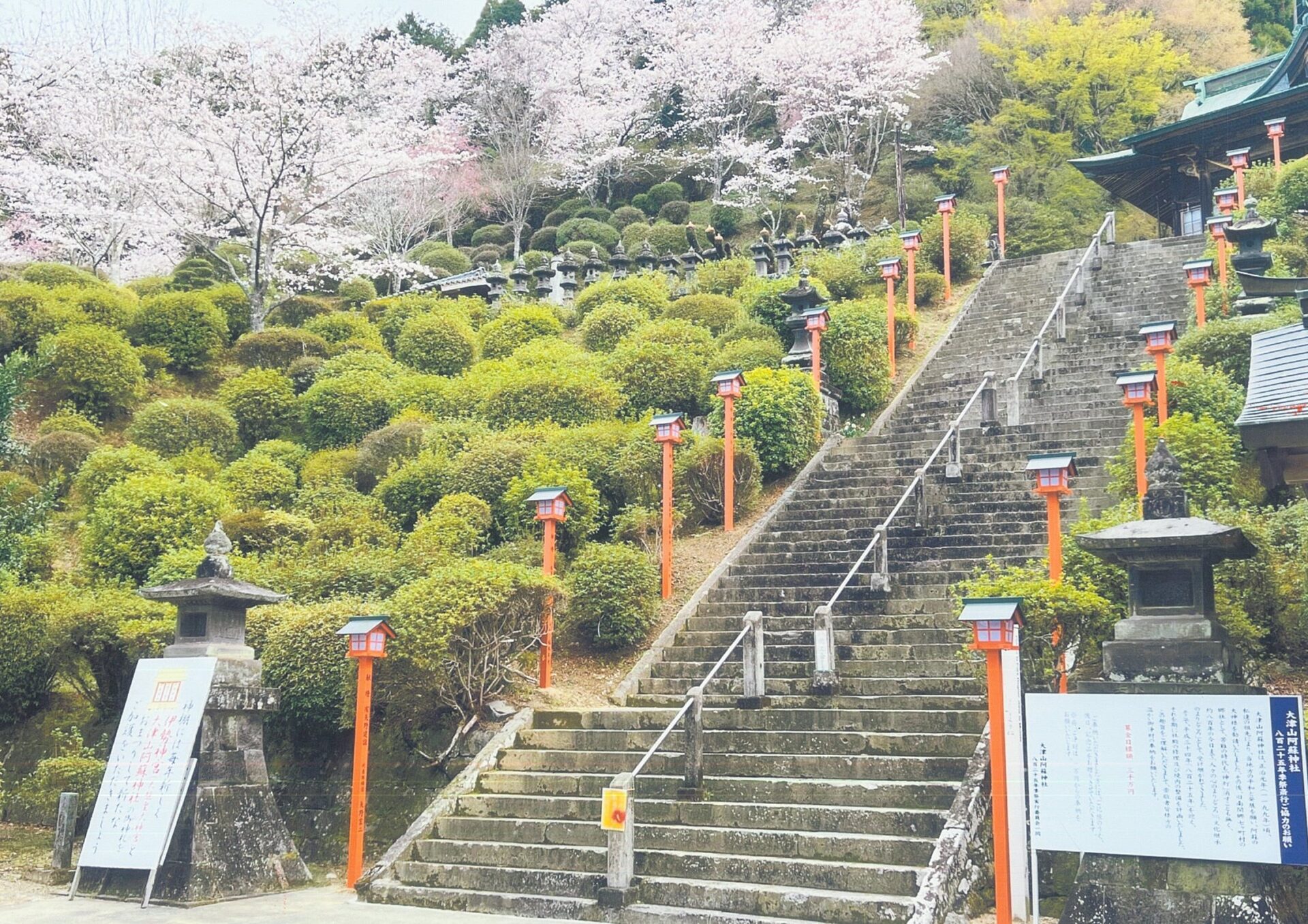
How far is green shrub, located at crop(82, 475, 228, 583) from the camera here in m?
15.8

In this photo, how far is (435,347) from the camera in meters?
23.8

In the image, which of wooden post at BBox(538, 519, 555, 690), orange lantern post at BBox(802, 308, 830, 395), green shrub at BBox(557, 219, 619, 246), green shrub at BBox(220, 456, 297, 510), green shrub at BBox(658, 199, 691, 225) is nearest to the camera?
wooden post at BBox(538, 519, 555, 690)

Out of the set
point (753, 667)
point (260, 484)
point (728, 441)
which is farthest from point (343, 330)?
point (753, 667)

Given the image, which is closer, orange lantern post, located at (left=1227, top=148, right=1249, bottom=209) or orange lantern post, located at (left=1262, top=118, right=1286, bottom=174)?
orange lantern post, located at (left=1227, top=148, right=1249, bottom=209)

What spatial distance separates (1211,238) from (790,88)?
20.4 metres

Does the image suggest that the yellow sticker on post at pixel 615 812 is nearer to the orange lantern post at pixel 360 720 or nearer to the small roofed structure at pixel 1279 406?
the orange lantern post at pixel 360 720

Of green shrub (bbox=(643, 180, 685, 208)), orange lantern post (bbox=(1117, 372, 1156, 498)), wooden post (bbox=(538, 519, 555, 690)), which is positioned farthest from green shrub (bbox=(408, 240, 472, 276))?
orange lantern post (bbox=(1117, 372, 1156, 498))

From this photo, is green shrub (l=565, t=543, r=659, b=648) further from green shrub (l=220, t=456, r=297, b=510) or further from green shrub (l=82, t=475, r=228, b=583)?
green shrub (l=220, t=456, r=297, b=510)

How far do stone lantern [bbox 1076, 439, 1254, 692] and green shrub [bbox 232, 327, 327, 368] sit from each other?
2006 centimetres

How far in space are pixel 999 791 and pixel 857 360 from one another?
11.9 metres

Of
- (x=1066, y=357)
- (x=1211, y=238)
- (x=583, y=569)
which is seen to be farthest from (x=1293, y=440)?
(x=1211, y=238)

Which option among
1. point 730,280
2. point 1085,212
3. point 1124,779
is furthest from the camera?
point 1085,212

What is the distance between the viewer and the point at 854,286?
2448 centimetres

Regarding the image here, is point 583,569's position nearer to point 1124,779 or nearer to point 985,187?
point 1124,779
